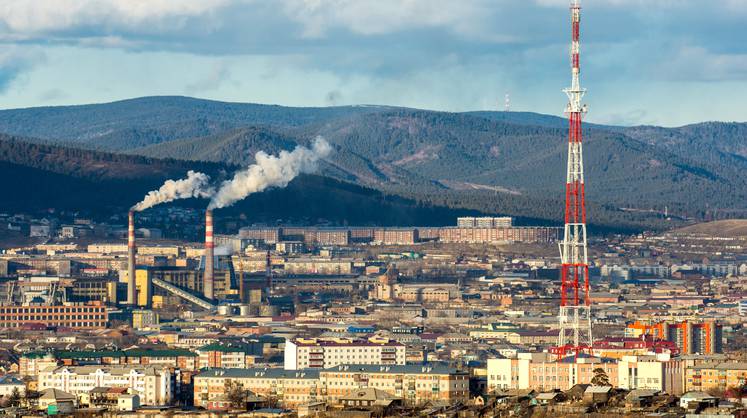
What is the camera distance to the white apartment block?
251 ft

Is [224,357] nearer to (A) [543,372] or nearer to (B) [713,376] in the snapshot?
(A) [543,372]

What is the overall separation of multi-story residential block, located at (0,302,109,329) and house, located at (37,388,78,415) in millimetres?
50978

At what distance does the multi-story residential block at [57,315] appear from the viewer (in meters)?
126

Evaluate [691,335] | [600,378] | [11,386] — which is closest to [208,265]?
[691,335]

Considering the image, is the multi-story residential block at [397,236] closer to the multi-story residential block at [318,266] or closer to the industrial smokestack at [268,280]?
the multi-story residential block at [318,266]

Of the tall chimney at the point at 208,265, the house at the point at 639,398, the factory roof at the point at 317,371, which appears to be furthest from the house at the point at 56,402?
the tall chimney at the point at 208,265

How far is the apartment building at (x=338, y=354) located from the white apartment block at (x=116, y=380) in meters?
10.8

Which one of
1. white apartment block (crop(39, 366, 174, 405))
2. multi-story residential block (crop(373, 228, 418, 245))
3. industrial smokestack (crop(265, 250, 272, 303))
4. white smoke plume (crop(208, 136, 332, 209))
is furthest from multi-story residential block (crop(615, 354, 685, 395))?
multi-story residential block (crop(373, 228, 418, 245))

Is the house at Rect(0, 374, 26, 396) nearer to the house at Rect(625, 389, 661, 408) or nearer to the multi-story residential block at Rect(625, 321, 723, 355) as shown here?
the house at Rect(625, 389, 661, 408)

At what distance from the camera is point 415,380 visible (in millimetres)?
Result: 76562

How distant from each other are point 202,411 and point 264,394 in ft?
31.0

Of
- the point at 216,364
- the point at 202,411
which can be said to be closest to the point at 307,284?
the point at 216,364

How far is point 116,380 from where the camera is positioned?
7800 centimetres

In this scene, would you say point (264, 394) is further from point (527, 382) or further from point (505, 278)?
point (505, 278)
